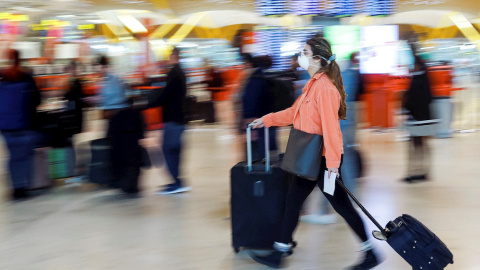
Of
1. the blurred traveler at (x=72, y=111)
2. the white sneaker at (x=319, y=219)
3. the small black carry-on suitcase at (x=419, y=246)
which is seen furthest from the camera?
the blurred traveler at (x=72, y=111)

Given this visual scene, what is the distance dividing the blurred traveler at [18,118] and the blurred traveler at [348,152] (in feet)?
8.31

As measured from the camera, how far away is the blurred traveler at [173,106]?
196 inches

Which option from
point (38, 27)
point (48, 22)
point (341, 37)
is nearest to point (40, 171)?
point (341, 37)

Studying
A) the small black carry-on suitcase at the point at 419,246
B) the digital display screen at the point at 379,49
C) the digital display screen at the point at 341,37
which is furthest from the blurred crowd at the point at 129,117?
the digital display screen at the point at 379,49

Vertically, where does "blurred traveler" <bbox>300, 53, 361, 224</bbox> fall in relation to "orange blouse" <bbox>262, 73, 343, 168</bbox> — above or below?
below

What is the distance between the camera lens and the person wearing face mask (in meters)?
3.03

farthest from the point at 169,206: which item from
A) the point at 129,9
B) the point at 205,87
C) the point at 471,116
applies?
the point at 129,9

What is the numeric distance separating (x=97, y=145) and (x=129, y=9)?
12513 mm

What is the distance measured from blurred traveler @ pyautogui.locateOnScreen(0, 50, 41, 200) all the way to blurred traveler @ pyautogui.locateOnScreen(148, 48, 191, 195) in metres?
1.04

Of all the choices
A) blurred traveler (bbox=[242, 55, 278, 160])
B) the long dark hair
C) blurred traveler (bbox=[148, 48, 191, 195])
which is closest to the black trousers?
the long dark hair

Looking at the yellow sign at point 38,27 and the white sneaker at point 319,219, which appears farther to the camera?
the yellow sign at point 38,27

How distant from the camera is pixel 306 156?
3.09m

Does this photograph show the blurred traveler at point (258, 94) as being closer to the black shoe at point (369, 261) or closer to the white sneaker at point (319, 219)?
→ the white sneaker at point (319, 219)

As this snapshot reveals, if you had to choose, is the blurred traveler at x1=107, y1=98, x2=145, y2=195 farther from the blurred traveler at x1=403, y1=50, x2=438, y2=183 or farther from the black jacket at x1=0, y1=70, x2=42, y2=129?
the blurred traveler at x1=403, y1=50, x2=438, y2=183
